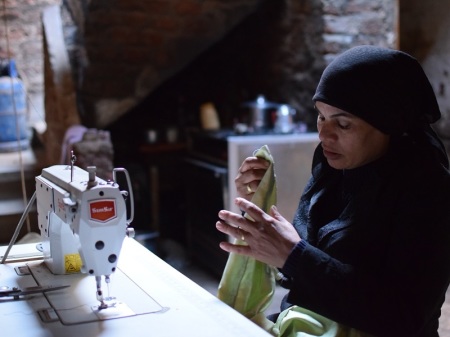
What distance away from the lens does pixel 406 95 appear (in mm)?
1551

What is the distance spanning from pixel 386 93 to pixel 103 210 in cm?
67

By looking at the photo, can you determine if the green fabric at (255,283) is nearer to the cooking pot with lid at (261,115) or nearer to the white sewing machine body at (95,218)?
the white sewing machine body at (95,218)

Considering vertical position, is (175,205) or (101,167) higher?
(101,167)

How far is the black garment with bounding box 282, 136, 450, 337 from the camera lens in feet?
4.75

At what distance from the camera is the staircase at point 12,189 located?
3.62m

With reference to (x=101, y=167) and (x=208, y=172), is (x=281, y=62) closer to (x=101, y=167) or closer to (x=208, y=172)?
(x=208, y=172)

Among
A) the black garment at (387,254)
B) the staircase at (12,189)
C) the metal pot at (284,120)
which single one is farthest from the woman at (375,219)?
the metal pot at (284,120)

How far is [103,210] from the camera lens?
1511 millimetres

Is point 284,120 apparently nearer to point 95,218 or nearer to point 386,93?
point 386,93

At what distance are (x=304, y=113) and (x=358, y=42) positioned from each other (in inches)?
21.3

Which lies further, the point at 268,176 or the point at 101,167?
the point at 101,167

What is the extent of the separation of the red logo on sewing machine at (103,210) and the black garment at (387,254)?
40 centimetres

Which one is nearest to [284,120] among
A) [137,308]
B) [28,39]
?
[137,308]

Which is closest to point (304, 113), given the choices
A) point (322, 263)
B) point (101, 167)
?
point (101, 167)
